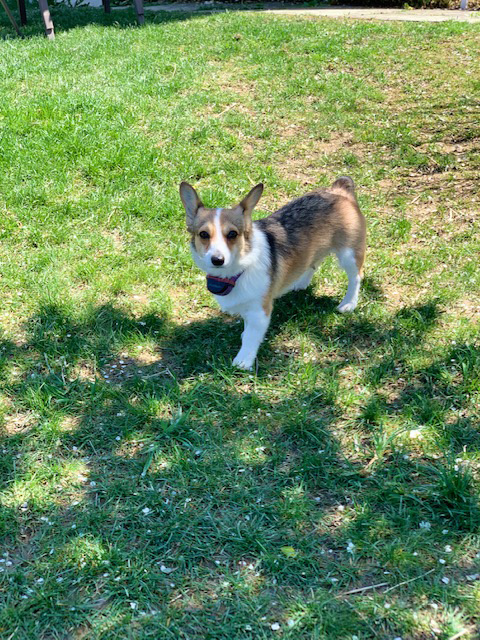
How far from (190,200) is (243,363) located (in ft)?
3.72

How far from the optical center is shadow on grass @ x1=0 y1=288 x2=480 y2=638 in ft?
9.10

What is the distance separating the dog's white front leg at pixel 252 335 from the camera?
4.18 m

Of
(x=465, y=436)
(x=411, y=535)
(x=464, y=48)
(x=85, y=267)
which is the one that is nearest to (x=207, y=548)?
(x=411, y=535)

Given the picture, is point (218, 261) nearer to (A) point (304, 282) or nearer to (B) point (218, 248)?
(B) point (218, 248)

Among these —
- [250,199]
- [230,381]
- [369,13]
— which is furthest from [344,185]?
[369,13]

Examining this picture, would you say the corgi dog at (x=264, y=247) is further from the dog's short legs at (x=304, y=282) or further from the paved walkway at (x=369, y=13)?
the paved walkway at (x=369, y=13)

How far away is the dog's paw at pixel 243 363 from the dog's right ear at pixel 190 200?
928mm

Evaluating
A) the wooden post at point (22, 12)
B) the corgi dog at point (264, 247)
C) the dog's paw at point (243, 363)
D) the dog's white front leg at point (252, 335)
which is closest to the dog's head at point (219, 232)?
the corgi dog at point (264, 247)

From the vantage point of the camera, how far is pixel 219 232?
12.4 ft

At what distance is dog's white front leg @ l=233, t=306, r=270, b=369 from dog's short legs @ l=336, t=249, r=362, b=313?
0.84 metres

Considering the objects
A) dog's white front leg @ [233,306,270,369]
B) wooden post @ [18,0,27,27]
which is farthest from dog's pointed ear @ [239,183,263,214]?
wooden post @ [18,0,27,27]

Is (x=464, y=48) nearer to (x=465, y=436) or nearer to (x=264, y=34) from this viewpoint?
(x=264, y=34)

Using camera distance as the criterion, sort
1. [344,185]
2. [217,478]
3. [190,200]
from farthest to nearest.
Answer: [344,185] → [190,200] → [217,478]

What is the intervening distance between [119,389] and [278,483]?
Result: 1267 millimetres
